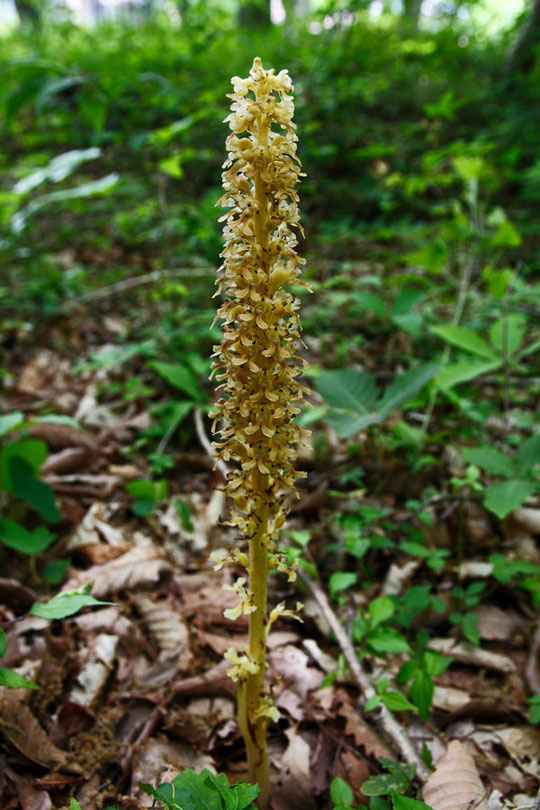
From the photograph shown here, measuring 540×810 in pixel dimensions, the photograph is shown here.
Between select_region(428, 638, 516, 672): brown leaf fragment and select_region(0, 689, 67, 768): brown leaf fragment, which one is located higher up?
select_region(0, 689, 67, 768): brown leaf fragment

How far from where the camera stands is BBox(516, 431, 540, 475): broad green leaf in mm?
2178

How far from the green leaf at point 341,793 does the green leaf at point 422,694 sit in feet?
1.12

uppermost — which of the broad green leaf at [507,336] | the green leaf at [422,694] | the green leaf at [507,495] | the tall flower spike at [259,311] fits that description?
the tall flower spike at [259,311]

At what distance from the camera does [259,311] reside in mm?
1229

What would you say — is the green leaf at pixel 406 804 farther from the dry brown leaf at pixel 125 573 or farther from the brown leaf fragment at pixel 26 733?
the dry brown leaf at pixel 125 573

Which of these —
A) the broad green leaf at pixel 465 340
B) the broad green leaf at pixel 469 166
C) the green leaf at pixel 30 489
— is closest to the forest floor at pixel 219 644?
the green leaf at pixel 30 489

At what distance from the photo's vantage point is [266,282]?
4.05ft

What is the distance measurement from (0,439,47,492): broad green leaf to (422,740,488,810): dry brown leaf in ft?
6.50

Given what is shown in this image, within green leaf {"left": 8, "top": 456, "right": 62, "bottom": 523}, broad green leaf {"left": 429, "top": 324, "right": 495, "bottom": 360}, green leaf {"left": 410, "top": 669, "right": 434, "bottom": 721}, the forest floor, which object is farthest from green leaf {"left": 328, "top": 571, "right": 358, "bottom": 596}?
broad green leaf {"left": 429, "top": 324, "right": 495, "bottom": 360}

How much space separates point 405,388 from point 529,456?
62 cm

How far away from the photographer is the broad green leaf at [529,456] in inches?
85.7

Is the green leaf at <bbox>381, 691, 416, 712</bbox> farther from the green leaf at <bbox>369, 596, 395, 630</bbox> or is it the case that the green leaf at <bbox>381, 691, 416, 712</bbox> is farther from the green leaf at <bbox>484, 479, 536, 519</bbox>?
the green leaf at <bbox>484, 479, 536, 519</bbox>

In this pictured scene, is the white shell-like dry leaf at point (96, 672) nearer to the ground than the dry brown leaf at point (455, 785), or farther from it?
farther from it

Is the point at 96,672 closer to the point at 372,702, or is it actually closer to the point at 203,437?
the point at 372,702
